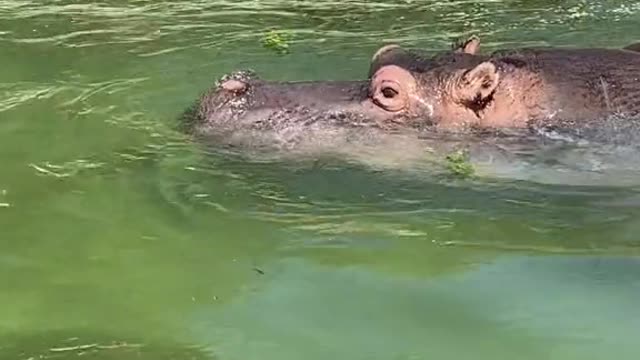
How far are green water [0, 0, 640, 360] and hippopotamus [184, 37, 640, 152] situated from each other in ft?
0.92

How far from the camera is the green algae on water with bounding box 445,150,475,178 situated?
6.64 meters

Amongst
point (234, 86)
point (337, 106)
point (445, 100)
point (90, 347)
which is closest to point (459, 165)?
point (445, 100)

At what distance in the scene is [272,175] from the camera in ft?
21.5

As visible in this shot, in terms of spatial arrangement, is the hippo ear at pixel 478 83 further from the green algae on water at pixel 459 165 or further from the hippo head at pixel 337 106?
the green algae on water at pixel 459 165

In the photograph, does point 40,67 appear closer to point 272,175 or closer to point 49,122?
point 49,122

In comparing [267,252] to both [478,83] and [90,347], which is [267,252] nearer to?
[90,347]

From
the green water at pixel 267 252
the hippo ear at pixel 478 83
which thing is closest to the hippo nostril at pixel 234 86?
the green water at pixel 267 252

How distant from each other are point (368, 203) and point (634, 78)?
1.76m

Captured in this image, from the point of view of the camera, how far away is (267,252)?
5586mm

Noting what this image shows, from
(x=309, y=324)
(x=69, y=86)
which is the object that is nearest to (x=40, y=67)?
(x=69, y=86)

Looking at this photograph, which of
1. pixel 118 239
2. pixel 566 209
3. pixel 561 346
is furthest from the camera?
pixel 566 209

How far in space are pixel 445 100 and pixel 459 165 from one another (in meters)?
0.45

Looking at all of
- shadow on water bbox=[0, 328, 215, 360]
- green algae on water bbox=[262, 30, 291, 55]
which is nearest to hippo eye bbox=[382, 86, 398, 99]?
shadow on water bbox=[0, 328, 215, 360]

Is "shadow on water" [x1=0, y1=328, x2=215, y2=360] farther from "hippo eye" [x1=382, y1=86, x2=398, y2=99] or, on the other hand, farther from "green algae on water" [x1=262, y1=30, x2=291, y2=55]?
"green algae on water" [x1=262, y1=30, x2=291, y2=55]
